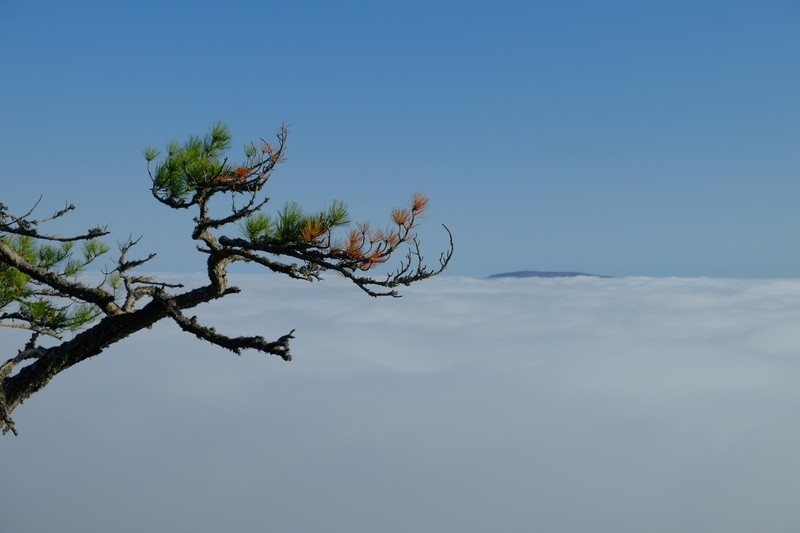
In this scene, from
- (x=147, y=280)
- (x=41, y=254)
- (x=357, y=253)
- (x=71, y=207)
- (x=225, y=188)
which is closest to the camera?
(x=357, y=253)

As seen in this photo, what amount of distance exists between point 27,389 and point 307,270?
7.31 feet

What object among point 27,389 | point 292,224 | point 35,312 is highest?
point 292,224

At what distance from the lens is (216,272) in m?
4.07

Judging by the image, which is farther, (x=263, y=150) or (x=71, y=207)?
(x=71, y=207)

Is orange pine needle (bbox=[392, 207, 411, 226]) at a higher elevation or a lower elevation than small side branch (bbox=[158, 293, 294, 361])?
higher

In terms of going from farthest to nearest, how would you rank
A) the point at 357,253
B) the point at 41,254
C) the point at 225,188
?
the point at 41,254 → the point at 225,188 → the point at 357,253

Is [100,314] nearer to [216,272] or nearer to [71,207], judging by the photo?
[71,207]

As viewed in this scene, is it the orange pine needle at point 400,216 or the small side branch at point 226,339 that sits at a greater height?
the orange pine needle at point 400,216

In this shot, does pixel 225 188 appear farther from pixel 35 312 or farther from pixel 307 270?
pixel 35 312

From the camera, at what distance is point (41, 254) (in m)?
5.36

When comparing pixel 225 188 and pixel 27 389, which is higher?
pixel 225 188

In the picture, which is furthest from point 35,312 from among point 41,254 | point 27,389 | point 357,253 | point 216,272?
point 357,253

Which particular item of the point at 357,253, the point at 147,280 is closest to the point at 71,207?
the point at 147,280

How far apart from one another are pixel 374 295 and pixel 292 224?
0.61 m
